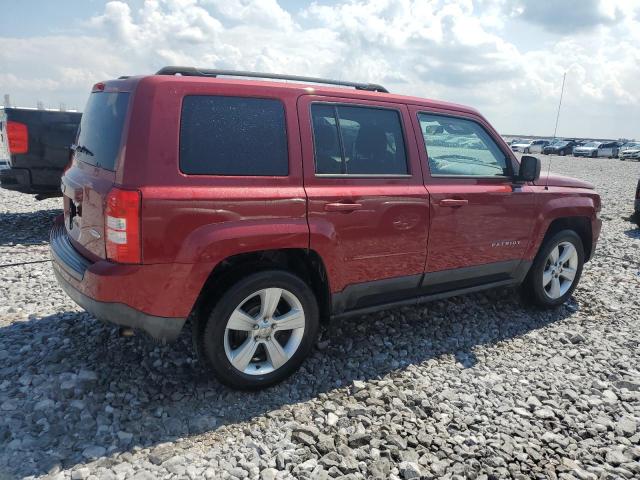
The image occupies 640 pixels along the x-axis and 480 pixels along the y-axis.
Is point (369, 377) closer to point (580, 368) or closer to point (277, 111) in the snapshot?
point (580, 368)

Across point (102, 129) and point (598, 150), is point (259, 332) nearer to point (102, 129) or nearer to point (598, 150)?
point (102, 129)

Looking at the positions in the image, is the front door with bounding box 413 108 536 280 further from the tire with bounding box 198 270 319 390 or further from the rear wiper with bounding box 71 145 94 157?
the rear wiper with bounding box 71 145 94 157

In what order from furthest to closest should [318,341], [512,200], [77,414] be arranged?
[512,200], [318,341], [77,414]

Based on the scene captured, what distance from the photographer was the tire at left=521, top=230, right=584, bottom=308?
15.7 ft

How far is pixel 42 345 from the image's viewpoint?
12.2 feet

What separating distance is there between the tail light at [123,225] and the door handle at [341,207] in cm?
117

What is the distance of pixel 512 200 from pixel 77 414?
11.9 feet

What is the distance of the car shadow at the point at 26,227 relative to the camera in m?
6.76

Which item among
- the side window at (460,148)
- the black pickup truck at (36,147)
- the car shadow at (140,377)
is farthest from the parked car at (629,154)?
the black pickup truck at (36,147)

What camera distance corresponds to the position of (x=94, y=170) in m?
3.07

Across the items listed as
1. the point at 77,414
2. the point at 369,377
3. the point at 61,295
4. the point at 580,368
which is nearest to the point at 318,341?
the point at 369,377

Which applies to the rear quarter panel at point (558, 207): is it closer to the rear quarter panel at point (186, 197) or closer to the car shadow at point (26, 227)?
the rear quarter panel at point (186, 197)

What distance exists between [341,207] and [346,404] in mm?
1266

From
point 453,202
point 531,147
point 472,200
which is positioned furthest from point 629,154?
point 453,202
